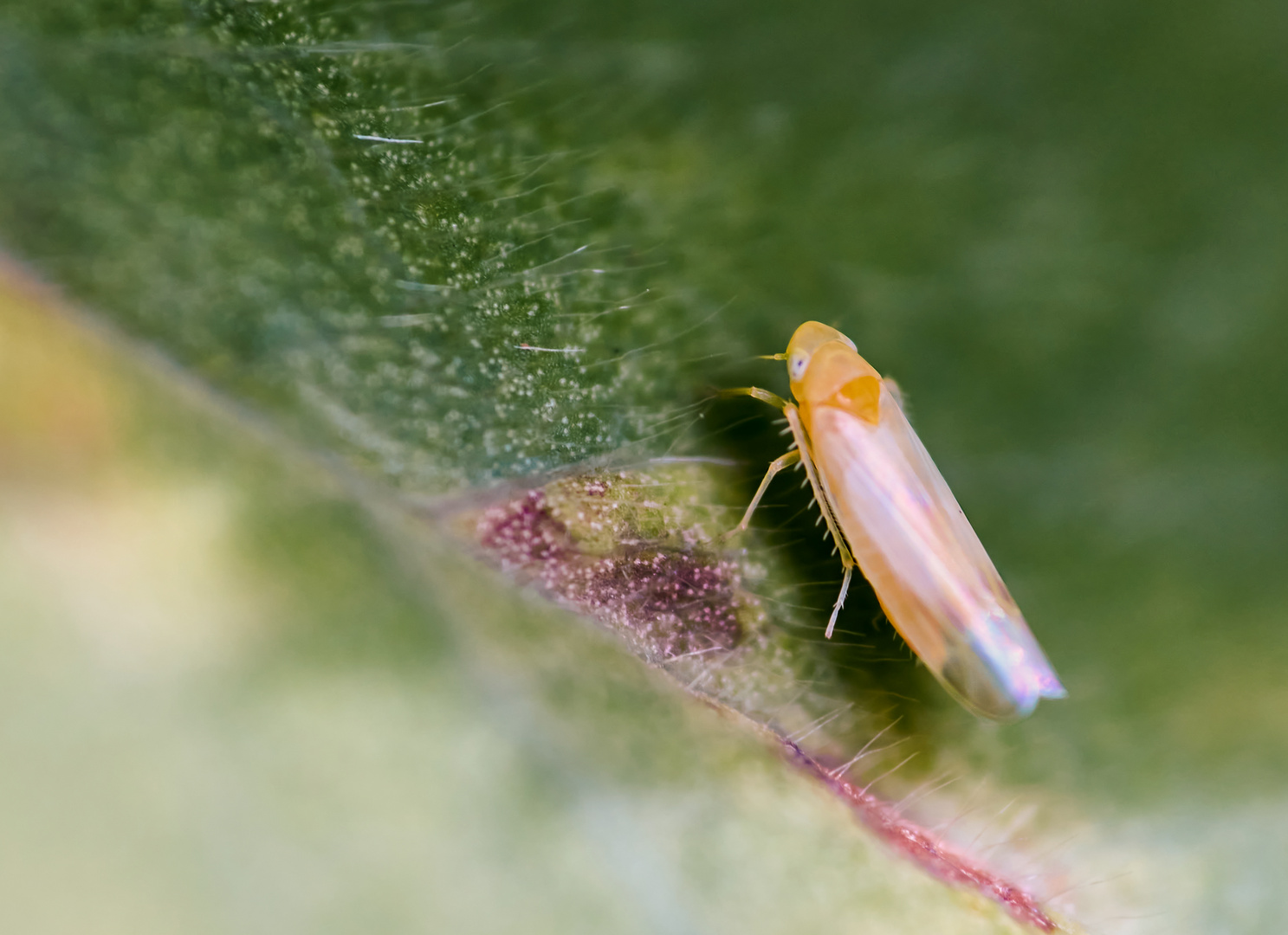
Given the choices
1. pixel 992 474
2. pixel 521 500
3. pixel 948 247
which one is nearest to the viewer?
pixel 948 247

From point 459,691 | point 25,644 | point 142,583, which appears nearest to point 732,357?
point 459,691

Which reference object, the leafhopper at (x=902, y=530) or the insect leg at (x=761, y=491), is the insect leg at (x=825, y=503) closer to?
the leafhopper at (x=902, y=530)

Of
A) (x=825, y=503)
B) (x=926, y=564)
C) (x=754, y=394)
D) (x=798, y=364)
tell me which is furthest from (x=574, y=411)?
(x=926, y=564)

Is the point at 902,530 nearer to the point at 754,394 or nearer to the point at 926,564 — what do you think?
the point at 926,564

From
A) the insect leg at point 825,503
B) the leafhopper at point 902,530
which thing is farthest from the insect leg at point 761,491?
the insect leg at point 825,503

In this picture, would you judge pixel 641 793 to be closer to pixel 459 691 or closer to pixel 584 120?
pixel 459 691

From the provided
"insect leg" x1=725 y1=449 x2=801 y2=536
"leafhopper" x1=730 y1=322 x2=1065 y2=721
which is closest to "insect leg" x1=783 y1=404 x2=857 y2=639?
"leafhopper" x1=730 y1=322 x2=1065 y2=721

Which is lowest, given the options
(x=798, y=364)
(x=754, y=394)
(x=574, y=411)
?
(x=574, y=411)

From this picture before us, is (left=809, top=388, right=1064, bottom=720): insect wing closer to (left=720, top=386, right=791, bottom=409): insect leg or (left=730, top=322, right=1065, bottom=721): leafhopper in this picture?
(left=730, top=322, right=1065, bottom=721): leafhopper
